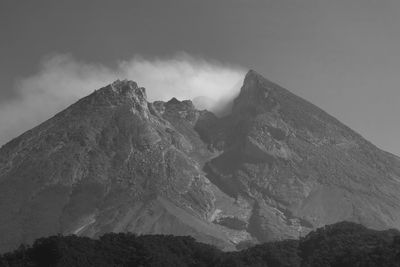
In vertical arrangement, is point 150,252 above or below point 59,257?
above

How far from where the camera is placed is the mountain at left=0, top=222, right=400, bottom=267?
122m

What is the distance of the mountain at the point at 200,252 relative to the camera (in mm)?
121875

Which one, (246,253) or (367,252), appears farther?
(246,253)

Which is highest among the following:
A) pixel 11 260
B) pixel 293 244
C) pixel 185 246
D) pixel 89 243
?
pixel 293 244

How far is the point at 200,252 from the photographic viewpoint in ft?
449

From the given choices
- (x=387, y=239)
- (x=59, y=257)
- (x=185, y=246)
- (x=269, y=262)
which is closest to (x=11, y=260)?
(x=59, y=257)

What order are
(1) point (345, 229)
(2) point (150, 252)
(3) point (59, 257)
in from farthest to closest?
(1) point (345, 229) → (2) point (150, 252) → (3) point (59, 257)

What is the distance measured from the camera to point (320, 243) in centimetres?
14050

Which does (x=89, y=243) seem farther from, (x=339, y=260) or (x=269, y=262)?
(x=339, y=260)

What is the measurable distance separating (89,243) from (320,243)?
1488 inches

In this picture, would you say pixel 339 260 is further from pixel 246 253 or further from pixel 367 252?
pixel 246 253

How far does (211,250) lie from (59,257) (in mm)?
28569

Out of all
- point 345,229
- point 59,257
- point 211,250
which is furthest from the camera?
point 345,229

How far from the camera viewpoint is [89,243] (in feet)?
434
